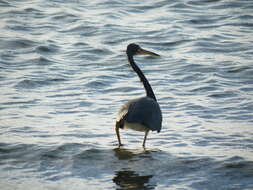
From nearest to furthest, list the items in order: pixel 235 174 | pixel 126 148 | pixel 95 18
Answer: pixel 235 174 → pixel 126 148 → pixel 95 18

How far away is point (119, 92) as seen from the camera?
11.1 m

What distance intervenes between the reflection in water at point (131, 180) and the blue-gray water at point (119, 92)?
0.01m

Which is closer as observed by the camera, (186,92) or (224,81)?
(186,92)

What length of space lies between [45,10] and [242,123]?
35.7 ft

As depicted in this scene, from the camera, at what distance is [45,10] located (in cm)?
1836

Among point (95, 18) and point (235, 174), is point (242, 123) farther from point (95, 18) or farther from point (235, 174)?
point (95, 18)

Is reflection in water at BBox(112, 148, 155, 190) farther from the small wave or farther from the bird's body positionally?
the small wave

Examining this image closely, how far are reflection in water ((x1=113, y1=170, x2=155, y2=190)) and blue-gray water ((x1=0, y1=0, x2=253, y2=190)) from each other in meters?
0.01

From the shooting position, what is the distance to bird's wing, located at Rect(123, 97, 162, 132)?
7773mm

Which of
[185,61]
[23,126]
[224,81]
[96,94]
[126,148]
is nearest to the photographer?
[126,148]

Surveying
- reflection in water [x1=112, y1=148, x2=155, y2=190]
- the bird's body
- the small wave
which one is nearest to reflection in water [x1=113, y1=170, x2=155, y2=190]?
reflection in water [x1=112, y1=148, x2=155, y2=190]

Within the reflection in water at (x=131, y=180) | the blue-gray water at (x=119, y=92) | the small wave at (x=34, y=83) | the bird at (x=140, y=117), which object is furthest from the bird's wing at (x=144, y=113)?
the small wave at (x=34, y=83)

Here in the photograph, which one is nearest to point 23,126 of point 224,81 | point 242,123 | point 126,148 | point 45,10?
point 126,148

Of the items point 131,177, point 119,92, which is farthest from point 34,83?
point 131,177
